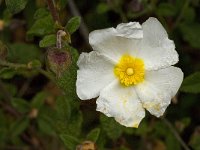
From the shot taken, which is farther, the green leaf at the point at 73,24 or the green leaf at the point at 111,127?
the green leaf at the point at 111,127

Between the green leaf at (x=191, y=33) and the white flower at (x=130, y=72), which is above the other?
the white flower at (x=130, y=72)

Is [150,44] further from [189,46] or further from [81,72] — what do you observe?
[189,46]

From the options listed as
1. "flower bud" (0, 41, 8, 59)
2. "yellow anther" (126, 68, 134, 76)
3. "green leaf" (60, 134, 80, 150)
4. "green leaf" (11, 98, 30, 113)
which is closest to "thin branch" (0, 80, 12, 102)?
"green leaf" (11, 98, 30, 113)

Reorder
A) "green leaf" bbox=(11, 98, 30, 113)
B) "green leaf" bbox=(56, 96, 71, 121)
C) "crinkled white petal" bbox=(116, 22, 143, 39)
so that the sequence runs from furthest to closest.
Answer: "green leaf" bbox=(11, 98, 30, 113), "green leaf" bbox=(56, 96, 71, 121), "crinkled white petal" bbox=(116, 22, 143, 39)

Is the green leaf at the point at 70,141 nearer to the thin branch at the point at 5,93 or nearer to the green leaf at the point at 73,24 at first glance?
the green leaf at the point at 73,24

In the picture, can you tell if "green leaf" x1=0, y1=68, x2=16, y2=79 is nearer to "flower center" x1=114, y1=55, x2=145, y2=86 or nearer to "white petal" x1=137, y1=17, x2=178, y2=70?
"flower center" x1=114, y1=55, x2=145, y2=86

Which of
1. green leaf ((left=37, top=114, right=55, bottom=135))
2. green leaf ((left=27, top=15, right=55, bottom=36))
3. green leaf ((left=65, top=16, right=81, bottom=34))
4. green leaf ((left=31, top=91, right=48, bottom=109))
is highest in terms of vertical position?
green leaf ((left=65, top=16, right=81, bottom=34))

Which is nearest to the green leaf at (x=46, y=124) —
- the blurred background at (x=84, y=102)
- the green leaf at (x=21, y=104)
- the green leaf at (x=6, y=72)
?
the blurred background at (x=84, y=102)
